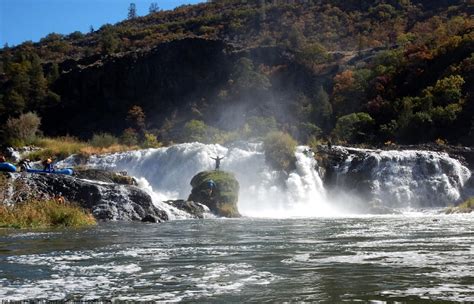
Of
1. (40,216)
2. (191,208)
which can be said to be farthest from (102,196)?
(40,216)

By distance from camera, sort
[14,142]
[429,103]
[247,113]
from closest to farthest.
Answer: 1. [429,103]
2. [14,142]
3. [247,113]

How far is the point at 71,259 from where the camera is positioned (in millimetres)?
11492

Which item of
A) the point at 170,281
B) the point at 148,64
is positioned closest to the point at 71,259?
the point at 170,281

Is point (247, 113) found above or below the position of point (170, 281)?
above

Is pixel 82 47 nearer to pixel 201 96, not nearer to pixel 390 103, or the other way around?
pixel 201 96

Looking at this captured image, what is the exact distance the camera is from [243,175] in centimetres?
4328

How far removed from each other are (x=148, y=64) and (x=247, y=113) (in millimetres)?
24678

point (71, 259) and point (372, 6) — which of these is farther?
point (372, 6)

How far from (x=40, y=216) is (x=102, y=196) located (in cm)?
656

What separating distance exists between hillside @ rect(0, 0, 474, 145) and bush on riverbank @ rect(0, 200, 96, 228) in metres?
41.6

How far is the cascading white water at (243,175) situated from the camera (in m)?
39.7

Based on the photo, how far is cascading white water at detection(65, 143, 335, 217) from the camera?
130 feet

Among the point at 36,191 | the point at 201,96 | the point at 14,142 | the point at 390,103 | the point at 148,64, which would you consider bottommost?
the point at 36,191

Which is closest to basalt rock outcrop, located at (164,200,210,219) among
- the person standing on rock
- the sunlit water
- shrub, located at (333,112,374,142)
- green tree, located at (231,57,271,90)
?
the person standing on rock
